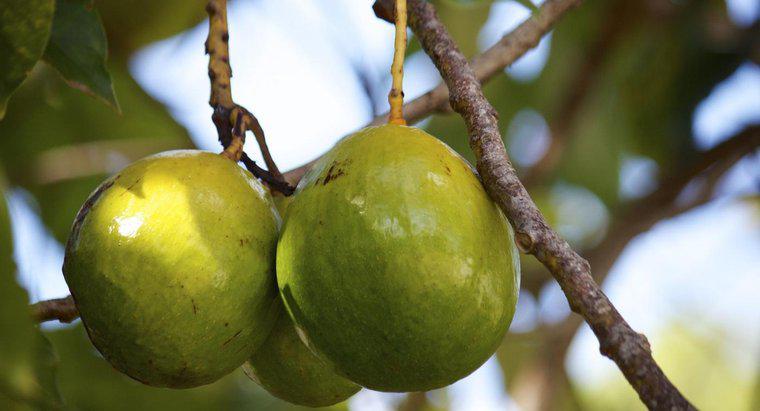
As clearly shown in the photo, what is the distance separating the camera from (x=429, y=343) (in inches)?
52.6

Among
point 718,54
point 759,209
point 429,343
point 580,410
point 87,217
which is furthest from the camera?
point 759,209

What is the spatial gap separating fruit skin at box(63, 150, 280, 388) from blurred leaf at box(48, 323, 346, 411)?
1266 millimetres

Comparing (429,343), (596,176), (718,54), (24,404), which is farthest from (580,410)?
(24,404)

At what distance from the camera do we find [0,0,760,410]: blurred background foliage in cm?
302

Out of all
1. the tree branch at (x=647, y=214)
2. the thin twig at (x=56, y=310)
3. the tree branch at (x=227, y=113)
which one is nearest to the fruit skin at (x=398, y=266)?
the tree branch at (x=227, y=113)

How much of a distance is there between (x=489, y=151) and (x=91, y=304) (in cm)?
66

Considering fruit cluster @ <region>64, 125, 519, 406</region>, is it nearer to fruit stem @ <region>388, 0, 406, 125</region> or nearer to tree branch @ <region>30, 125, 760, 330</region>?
fruit stem @ <region>388, 0, 406, 125</region>

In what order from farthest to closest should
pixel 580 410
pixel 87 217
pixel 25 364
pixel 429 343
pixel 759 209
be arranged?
pixel 759 209 → pixel 580 410 → pixel 87 217 → pixel 429 343 → pixel 25 364

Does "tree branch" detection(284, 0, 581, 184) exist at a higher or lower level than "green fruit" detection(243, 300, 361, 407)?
higher

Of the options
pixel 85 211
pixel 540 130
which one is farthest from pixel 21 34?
pixel 540 130

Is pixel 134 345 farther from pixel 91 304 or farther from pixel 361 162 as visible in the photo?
pixel 361 162

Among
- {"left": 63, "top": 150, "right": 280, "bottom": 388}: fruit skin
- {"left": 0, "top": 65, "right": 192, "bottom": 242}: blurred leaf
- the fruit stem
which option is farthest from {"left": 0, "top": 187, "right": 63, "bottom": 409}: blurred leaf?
{"left": 0, "top": 65, "right": 192, "bottom": 242}: blurred leaf

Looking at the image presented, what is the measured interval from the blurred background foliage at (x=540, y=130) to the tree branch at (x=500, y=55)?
2.44 ft

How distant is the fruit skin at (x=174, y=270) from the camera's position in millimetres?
1384
